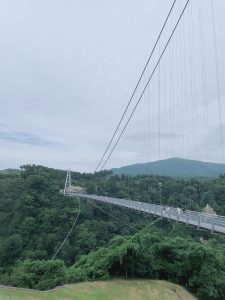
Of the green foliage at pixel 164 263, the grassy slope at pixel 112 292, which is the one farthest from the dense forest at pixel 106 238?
the grassy slope at pixel 112 292

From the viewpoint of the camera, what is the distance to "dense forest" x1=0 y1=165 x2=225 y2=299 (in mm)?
16297

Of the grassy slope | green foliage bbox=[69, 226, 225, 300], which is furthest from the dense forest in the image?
the grassy slope

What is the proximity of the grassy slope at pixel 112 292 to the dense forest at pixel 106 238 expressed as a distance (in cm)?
78

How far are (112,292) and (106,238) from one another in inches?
892

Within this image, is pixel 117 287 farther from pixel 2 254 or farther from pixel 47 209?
pixel 47 209

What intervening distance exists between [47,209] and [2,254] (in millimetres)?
11395

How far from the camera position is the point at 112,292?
14234 mm

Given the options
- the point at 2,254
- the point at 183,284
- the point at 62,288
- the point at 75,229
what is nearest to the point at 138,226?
the point at 75,229

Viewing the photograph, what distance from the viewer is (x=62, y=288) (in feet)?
42.5

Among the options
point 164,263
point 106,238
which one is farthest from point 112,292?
point 106,238

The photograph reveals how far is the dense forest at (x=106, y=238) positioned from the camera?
16.3 m

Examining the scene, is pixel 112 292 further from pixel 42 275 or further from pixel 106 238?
pixel 106 238

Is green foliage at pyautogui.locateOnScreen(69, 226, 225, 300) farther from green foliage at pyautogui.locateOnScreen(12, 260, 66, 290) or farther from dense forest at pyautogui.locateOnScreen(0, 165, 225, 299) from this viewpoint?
green foliage at pyautogui.locateOnScreen(12, 260, 66, 290)

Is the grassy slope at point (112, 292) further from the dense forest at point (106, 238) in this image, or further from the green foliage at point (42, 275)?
the green foliage at point (42, 275)
